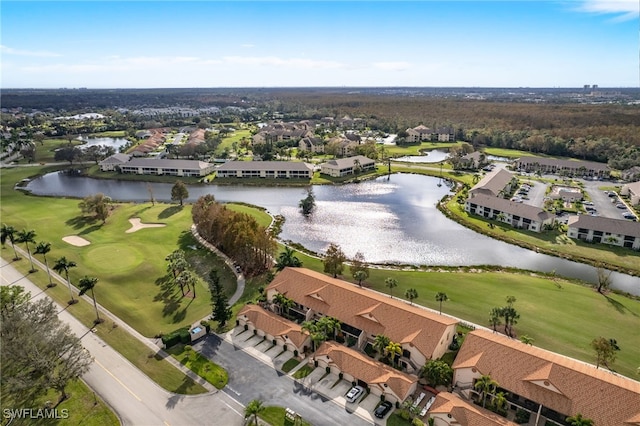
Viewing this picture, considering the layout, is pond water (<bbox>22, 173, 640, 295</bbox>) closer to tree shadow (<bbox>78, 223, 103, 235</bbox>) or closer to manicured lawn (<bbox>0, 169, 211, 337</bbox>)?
manicured lawn (<bbox>0, 169, 211, 337</bbox>)

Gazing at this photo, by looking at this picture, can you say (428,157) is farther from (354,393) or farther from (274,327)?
(354,393)

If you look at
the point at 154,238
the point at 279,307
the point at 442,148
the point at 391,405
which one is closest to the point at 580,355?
the point at 391,405

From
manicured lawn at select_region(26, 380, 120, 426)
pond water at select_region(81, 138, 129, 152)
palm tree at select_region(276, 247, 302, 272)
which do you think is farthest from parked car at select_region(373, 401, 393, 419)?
pond water at select_region(81, 138, 129, 152)

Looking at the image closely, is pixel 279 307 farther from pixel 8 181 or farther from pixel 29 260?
pixel 8 181

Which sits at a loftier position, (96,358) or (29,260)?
(29,260)

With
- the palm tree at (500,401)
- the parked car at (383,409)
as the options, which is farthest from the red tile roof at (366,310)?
the palm tree at (500,401)

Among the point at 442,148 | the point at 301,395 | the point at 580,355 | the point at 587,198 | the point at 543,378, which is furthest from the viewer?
the point at 442,148

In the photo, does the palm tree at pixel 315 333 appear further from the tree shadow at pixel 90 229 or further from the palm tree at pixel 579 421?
the tree shadow at pixel 90 229
